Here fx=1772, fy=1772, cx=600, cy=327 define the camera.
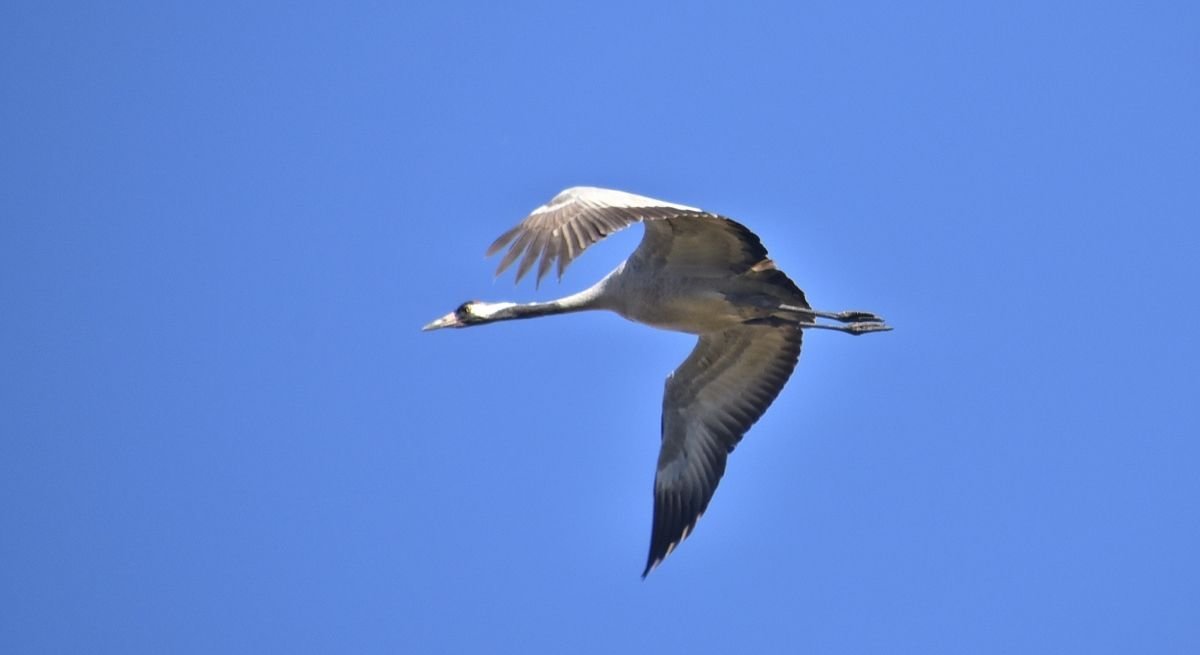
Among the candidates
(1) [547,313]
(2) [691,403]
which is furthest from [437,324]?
(2) [691,403]

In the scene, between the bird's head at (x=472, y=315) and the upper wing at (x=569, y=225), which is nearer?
the upper wing at (x=569, y=225)

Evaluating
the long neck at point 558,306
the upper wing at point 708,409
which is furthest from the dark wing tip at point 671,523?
the long neck at point 558,306

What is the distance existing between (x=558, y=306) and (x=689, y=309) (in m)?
1.42

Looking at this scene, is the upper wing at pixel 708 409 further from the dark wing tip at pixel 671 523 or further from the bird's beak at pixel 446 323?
the bird's beak at pixel 446 323

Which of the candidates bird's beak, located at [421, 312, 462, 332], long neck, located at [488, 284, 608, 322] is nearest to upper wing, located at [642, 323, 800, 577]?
long neck, located at [488, 284, 608, 322]

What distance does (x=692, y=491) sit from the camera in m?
17.4

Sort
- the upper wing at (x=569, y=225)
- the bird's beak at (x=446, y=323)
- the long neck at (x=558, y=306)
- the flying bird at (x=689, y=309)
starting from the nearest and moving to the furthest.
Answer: the upper wing at (x=569, y=225) → the flying bird at (x=689, y=309) → the long neck at (x=558, y=306) → the bird's beak at (x=446, y=323)

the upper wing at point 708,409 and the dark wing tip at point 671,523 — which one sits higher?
the upper wing at point 708,409

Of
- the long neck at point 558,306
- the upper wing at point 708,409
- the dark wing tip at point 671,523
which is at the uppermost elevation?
the long neck at point 558,306

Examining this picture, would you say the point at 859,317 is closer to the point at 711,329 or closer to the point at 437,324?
the point at 711,329

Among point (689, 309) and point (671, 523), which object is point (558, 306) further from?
point (671, 523)

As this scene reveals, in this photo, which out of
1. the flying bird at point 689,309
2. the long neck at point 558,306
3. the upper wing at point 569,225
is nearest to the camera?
the upper wing at point 569,225

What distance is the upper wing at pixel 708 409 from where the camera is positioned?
677 inches

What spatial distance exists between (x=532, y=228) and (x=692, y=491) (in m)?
4.22
